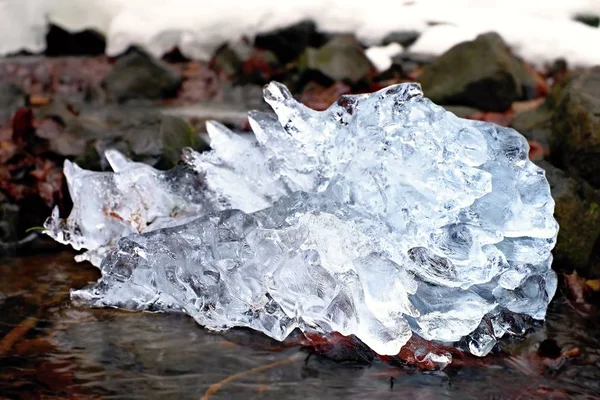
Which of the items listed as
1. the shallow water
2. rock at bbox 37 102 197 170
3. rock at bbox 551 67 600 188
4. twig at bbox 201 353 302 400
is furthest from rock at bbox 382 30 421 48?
twig at bbox 201 353 302 400

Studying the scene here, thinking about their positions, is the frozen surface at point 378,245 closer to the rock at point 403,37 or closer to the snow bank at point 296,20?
the snow bank at point 296,20

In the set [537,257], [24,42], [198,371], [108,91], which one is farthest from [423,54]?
[198,371]

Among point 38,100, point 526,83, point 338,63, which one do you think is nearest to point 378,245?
point 526,83

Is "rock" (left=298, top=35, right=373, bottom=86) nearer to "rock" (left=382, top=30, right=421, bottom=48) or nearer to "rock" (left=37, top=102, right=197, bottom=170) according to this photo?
"rock" (left=382, top=30, right=421, bottom=48)

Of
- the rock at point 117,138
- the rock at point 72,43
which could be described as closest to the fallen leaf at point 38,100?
the rock at point 72,43

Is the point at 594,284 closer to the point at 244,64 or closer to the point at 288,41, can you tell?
the point at 244,64

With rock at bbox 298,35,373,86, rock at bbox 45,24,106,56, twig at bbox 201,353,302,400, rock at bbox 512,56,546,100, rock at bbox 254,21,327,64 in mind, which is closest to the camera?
twig at bbox 201,353,302,400
